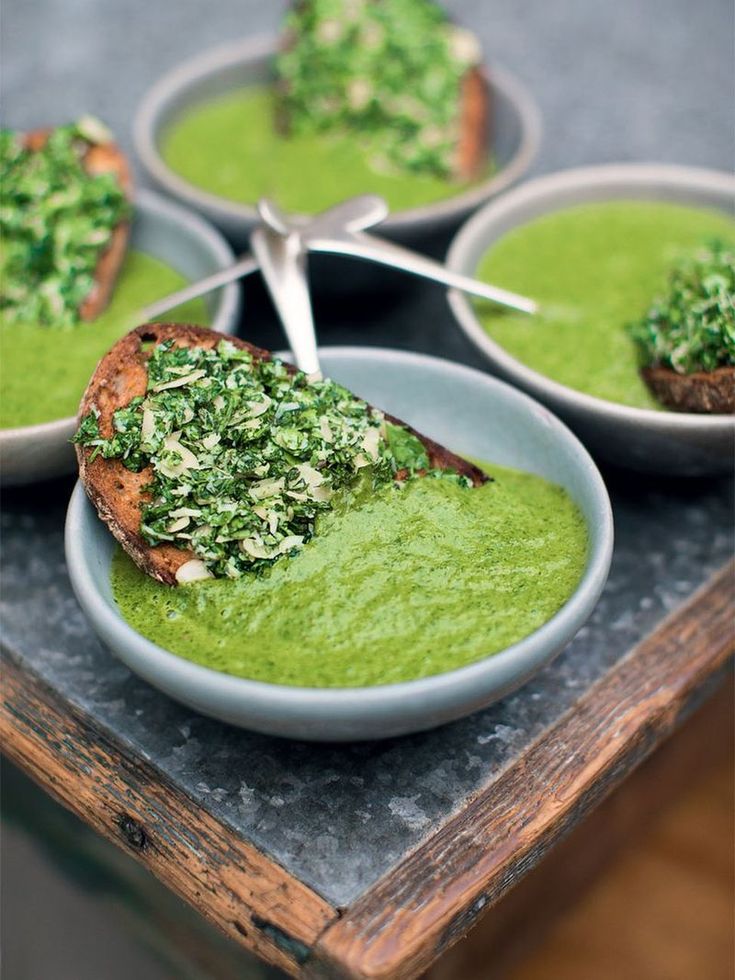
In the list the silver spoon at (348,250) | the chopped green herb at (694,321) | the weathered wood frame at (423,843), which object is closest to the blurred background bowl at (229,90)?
the silver spoon at (348,250)

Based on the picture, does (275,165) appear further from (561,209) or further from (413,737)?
(413,737)

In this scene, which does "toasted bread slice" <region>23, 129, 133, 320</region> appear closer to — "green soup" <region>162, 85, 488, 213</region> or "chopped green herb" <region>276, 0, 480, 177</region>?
"green soup" <region>162, 85, 488, 213</region>

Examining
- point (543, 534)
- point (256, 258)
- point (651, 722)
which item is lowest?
point (651, 722)

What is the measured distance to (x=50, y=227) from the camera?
219 cm

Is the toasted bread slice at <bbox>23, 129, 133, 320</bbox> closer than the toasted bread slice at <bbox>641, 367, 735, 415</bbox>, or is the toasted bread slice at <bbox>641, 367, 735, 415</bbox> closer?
the toasted bread slice at <bbox>641, 367, 735, 415</bbox>

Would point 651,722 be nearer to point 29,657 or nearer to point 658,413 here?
point 658,413

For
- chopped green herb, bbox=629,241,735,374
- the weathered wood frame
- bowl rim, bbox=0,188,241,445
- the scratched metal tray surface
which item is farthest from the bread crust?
the weathered wood frame

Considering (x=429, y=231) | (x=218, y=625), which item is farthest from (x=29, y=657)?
(x=429, y=231)

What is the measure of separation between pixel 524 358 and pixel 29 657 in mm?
1034

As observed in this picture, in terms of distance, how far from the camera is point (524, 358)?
6.72 ft

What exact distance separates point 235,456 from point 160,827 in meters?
0.54

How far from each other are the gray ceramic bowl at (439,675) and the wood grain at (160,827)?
0.21 meters

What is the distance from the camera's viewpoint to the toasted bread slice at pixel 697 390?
182cm

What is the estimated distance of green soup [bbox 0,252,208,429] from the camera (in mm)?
1934
